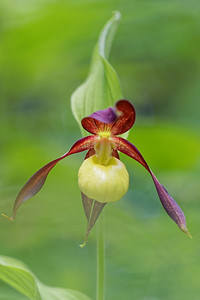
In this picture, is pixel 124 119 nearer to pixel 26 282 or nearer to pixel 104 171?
pixel 104 171

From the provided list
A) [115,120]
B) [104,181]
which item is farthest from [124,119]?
[104,181]

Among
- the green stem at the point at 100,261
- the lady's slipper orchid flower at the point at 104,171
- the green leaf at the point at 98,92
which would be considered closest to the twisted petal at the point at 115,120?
the lady's slipper orchid flower at the point at 104,171

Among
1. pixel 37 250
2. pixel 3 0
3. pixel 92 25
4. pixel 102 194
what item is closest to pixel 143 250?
pixel 37 250

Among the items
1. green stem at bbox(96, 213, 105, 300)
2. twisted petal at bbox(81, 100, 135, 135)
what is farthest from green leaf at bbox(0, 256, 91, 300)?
twisted petal at bbox(81, 100, 135, 135)

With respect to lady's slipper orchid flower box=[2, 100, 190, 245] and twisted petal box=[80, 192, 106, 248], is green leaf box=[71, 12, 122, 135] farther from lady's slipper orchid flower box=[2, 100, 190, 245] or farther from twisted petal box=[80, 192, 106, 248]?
twisted petal box=[80, 192, 106, 248]

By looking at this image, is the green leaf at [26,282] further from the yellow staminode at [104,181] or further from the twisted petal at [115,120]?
the twisted petal at [115,120]
